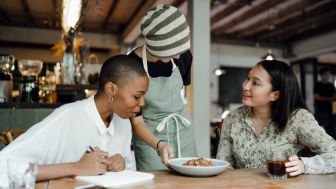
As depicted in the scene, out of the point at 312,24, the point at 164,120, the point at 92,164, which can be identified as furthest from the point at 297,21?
the point at 92,164

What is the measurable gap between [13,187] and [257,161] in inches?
47.2

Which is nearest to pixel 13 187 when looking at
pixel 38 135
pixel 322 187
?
pixel 38 135

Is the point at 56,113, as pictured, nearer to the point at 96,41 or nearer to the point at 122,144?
the point at 122,144

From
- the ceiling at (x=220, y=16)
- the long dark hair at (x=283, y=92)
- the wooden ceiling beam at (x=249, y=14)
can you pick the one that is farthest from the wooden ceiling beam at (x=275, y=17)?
the long dark hair at (x=283, y=92)

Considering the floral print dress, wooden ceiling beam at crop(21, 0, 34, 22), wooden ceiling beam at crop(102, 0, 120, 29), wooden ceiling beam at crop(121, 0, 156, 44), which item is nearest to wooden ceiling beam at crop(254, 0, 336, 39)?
wooden ceiling beam at crop(121, 0, 156, 44)

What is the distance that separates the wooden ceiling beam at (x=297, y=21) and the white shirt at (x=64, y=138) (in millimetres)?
6165

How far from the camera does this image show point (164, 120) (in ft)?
6.80

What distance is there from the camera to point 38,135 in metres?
1.40

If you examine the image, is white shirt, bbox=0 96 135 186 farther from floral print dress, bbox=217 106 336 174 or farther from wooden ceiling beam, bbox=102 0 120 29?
wooden ceiling beam, bbox=102 0 120 29

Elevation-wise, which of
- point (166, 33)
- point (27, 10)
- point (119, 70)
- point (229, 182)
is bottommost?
point (229, 182)

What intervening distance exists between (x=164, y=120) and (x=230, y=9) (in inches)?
218

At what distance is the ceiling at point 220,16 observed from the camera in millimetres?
6633

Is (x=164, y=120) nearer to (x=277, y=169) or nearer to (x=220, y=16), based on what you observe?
(x=277, y=169)

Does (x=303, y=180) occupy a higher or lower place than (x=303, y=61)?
lower
